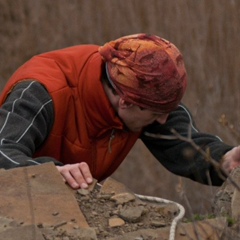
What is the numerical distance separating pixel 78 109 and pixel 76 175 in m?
0.76

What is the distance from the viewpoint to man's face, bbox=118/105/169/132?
176 inches

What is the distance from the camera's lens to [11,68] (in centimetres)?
766

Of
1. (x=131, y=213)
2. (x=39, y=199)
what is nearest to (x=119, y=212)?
(x=131, y=213)

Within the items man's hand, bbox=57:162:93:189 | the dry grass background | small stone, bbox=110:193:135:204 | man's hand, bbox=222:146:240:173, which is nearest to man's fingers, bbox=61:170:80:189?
man's hand, bbox=57:162:93:189

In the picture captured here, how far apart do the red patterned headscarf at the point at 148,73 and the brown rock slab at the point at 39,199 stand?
27.1 inches

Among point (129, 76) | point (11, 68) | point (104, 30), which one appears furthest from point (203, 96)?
point (129, 76)

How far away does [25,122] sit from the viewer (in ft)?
13.8

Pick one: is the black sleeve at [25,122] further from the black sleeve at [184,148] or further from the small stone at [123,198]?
the black sleeve at [184,148]

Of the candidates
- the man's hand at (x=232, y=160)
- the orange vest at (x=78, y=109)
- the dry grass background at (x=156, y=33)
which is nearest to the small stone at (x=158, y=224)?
the man's hand at (x=232, y=160)

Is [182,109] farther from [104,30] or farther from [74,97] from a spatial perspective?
[104,30]

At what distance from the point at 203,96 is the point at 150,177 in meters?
0.75

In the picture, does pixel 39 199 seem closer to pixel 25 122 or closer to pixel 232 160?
pixel 25 122

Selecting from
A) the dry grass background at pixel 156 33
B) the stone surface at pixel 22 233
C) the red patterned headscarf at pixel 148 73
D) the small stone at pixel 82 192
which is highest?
the red patterned headscarf at pixel 148 73

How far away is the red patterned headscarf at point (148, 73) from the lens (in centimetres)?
436
